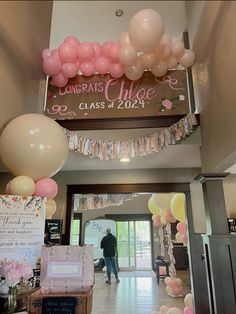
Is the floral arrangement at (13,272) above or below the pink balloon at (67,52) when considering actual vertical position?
below

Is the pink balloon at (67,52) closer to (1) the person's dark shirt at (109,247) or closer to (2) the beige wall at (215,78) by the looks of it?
(2) the beige wall at (215,78)

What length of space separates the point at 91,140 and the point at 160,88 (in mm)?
993

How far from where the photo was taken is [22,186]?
1709 millimetres

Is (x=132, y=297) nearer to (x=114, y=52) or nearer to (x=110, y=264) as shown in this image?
(x=110, y=264)

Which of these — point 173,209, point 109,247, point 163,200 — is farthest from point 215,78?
point 109,247

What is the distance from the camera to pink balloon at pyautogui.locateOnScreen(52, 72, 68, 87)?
2.69 meters

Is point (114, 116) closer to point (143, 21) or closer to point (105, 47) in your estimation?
point (105, 47)

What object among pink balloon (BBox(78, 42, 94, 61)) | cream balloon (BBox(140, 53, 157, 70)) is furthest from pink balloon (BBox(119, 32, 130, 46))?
pink balloon (BBox(78, 42, 94, 61))

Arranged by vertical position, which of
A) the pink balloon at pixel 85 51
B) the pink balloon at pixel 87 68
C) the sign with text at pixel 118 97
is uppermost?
the pink balloon at pixel 85 51

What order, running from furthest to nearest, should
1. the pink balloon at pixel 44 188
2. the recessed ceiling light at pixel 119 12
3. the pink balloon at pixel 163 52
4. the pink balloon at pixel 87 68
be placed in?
the recessed ceiling light at pixel 119 12, the pink balloon at pixel 87 68, the pink balloon at pixel 163 52, the pink balloon at pixel 44 188

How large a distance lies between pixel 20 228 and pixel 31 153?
1.74 feet

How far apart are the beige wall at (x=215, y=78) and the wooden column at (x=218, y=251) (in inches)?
9.7

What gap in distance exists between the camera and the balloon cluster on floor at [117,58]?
2.28m

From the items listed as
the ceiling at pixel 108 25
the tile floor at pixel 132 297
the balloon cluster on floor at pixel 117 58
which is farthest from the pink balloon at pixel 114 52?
the tile floor at pixel 132 297
